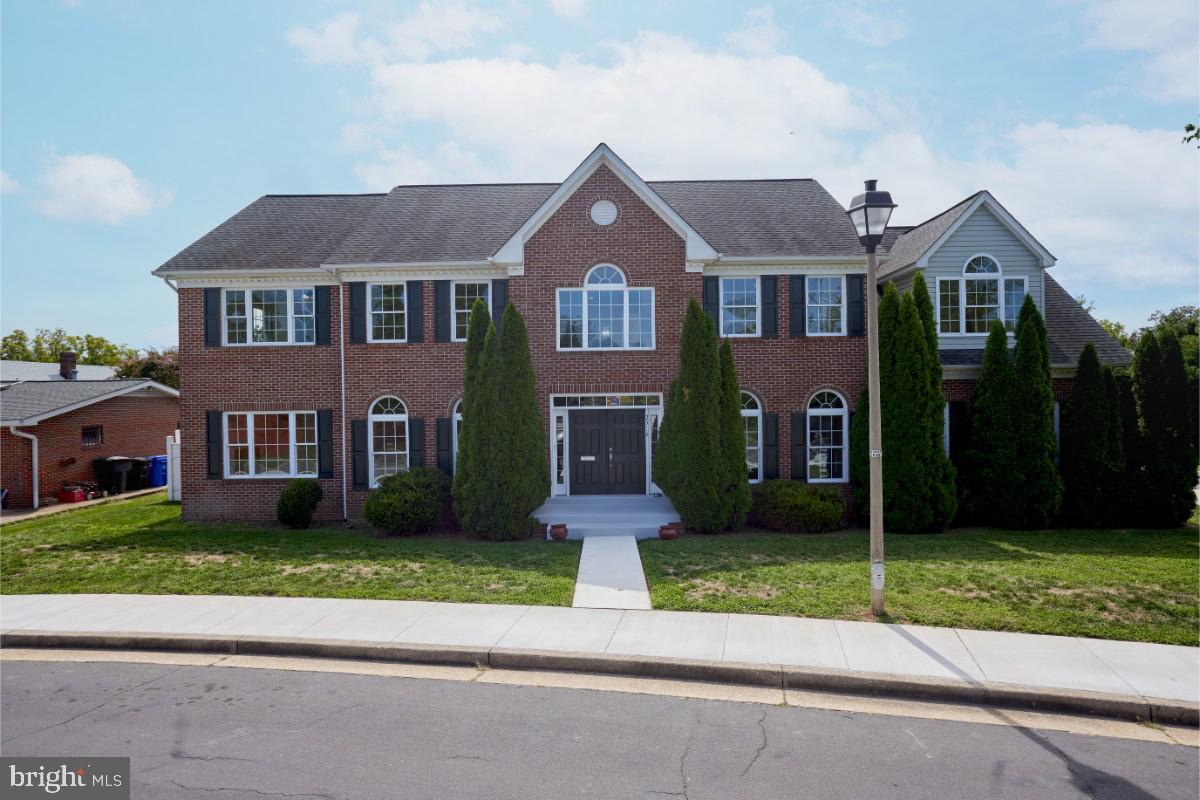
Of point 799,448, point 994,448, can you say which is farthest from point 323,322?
point 994,448

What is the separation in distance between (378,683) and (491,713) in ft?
4.56

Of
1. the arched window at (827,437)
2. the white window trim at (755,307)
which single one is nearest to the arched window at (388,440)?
the white window trim at (755,307)

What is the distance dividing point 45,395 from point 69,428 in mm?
1757

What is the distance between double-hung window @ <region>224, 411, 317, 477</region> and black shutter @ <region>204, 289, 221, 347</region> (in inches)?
67.6

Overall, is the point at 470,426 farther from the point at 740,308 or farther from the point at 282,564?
the point at 740,308

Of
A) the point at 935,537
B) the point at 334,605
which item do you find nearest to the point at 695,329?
the point at 935,537

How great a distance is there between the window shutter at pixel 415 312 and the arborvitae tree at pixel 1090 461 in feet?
46.1

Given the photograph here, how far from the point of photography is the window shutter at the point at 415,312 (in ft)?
56.3

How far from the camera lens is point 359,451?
17.3 metres

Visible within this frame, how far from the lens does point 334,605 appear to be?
9617 millimetres

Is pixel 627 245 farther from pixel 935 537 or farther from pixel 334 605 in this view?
pixel 334 605

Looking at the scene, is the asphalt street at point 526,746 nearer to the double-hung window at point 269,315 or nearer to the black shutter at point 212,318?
the double-hung window at point 269,315

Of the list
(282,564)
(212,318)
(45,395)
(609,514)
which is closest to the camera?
(282,564)

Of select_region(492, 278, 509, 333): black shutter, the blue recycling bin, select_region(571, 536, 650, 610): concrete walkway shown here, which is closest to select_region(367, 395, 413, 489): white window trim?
select_region(492, 278, 509, 333): black shutter
